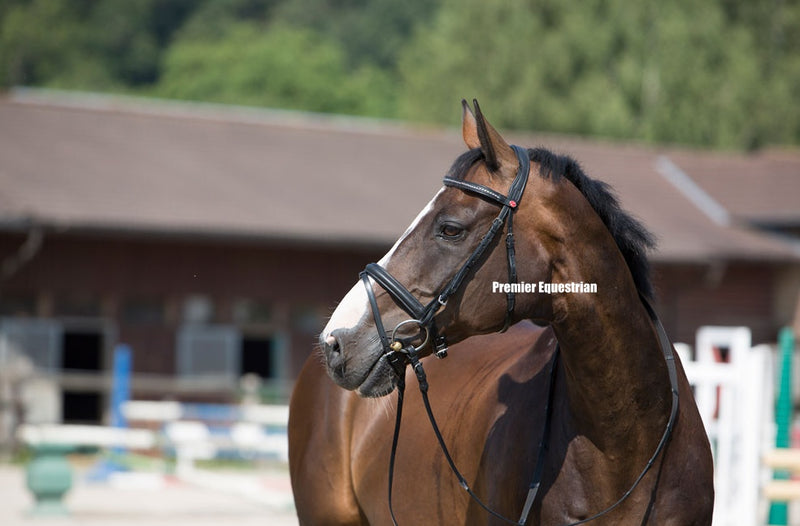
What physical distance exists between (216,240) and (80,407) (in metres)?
4.37

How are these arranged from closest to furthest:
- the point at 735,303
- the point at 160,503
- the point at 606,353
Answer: the point at 606,353
the point at 160,503
the point at 735,303

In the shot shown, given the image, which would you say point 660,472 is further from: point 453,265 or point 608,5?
point 608,5

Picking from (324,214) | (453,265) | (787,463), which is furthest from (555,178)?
(324,214)

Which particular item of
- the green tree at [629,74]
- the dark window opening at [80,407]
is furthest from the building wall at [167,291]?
the green tree at [629,74]

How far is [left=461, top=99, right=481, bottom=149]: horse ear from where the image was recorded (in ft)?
10.4

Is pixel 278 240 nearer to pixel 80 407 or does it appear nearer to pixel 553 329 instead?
pixel 80 407

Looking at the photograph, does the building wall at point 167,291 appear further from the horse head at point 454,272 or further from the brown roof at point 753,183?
the horse head at point 454,272

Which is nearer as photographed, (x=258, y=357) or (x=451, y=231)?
(x=451, y=231)

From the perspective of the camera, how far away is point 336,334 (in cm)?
296

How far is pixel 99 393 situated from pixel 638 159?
559 inches

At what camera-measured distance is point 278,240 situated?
18.2m

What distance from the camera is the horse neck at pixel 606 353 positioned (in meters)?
3.10

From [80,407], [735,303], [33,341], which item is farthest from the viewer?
[735,303]

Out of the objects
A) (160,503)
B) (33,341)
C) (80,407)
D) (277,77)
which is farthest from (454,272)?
(277,77)
